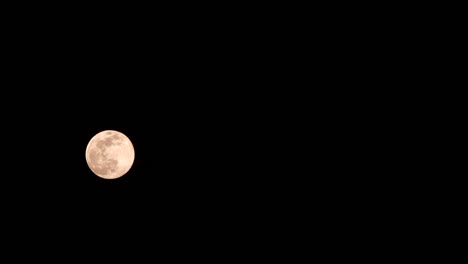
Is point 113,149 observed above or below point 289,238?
above

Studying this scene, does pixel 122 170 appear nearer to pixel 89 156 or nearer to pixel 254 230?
pixel 89 156

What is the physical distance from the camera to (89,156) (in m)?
4.23

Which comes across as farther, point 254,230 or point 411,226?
point 254,230

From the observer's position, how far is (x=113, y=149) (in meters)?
4.18

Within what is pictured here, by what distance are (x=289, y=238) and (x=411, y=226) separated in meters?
2.11

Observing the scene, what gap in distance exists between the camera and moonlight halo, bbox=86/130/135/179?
416 cm

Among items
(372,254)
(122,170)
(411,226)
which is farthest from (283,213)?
(122,170)

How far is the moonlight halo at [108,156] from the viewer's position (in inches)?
164

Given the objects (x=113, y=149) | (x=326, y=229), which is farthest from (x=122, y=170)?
(x=326, y=229)

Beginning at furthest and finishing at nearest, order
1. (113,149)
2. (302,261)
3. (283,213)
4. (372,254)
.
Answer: (283,213) < (302,261) < (372,254) < (113,149)

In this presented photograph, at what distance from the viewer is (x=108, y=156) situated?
13.6ft

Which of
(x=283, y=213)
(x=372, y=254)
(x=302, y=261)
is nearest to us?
(x=372, y=254)

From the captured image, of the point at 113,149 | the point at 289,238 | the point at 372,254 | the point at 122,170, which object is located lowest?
the point at 372,254

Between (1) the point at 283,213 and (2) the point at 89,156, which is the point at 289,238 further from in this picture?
(2) the point at 89,156
